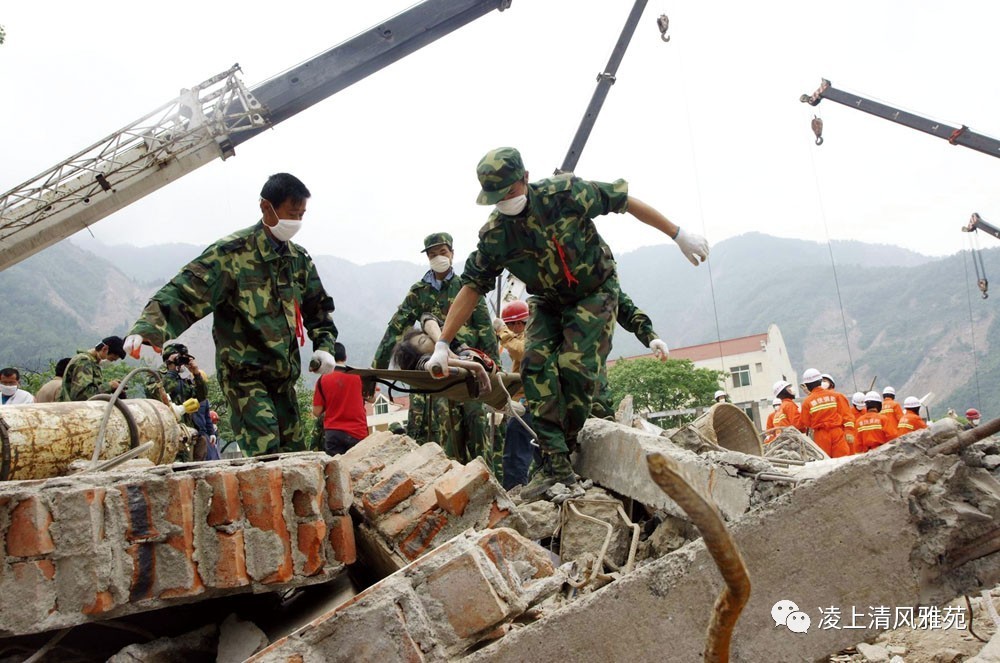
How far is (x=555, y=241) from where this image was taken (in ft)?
12.8

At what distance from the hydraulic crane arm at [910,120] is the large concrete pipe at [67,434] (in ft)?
75.4

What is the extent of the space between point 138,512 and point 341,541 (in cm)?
62

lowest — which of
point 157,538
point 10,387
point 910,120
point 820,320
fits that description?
point 157,538

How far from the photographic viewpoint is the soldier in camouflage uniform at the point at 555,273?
385 centimetres

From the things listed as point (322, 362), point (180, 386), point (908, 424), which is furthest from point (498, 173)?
point (908, 424)

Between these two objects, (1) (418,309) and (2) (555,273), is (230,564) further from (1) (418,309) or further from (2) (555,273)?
(1) (418,309)

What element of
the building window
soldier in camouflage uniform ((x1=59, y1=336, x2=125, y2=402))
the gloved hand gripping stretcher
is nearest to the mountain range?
the building window

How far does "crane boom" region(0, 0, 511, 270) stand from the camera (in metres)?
12.7

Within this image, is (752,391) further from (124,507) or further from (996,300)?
(996,300)

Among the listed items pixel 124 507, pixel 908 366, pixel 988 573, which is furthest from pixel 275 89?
pixel 908 366

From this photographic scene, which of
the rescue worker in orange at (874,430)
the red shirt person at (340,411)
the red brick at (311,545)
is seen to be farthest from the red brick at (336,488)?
the rescue worker in orange at (874,430)

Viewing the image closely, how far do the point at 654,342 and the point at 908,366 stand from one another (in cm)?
11678

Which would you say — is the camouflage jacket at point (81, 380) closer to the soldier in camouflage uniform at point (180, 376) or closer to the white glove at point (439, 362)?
the soldier in camouflage uniform at point (180, 376)

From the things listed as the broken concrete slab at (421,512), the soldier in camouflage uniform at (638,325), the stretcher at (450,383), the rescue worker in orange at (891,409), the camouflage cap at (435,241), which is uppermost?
the camouflage cap at (435,241)
